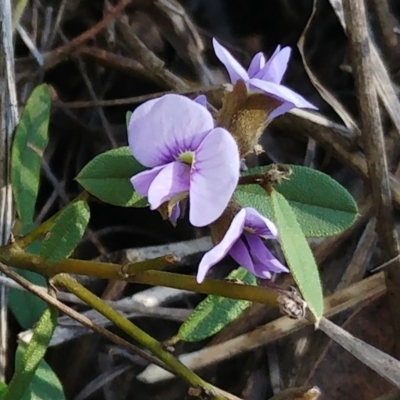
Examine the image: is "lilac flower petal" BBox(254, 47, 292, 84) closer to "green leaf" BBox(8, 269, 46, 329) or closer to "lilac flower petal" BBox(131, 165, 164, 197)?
"lilac flower petal" BBox(131, 165, 164, 197)

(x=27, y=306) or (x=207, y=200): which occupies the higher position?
(x=207, y=200)

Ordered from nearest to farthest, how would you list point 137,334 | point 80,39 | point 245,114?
point 245,114, point 137,334, point 80,39

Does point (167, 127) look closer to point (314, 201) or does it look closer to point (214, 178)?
point (214, 178)

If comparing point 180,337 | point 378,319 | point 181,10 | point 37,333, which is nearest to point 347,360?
point 378,319

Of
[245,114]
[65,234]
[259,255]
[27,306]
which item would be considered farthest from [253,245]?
[27,306]

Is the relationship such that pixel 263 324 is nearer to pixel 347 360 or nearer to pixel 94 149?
pixel 347 360

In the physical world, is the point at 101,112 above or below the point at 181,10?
below

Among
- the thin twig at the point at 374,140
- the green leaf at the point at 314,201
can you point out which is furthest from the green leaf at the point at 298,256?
the thin twig at the point at 374,140
